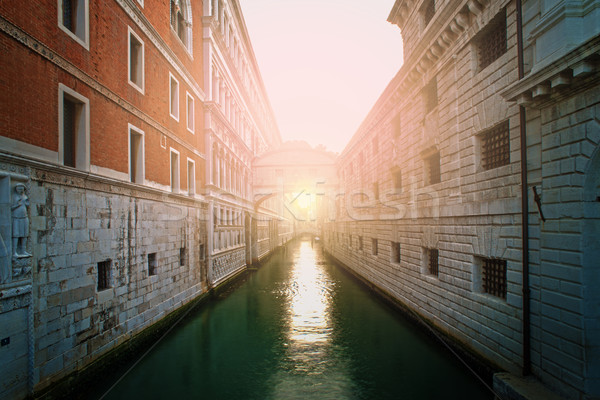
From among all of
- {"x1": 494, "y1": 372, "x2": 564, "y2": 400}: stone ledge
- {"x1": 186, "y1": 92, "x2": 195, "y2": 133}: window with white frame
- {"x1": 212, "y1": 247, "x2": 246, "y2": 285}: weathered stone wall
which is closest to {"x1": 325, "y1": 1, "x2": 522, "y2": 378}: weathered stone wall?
{"x1": 494, "y1": 372, "x2": 564, "y2": 400}: stone ledge

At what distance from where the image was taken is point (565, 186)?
219 inches

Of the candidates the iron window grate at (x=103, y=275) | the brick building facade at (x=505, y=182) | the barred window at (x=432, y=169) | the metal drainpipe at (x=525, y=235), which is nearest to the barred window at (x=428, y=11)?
the brick building facade at (x=505, y=182)

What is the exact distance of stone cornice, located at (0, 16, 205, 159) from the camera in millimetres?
5891

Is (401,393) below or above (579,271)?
below

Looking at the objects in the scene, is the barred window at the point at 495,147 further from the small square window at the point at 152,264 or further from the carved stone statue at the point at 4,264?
the small square window at the point at 152,264

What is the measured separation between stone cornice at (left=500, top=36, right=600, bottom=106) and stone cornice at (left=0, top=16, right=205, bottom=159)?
27.4 ft

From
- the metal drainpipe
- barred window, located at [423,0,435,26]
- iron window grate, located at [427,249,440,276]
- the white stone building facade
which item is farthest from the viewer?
the white stone building facade

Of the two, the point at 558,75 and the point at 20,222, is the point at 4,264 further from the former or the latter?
the point at 558,75

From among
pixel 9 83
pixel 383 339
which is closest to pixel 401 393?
pixel 383 339

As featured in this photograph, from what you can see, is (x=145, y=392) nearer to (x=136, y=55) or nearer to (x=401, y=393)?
(x=401, y=393)

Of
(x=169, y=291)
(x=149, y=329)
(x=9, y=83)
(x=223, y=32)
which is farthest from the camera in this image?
(x=223, y=32)

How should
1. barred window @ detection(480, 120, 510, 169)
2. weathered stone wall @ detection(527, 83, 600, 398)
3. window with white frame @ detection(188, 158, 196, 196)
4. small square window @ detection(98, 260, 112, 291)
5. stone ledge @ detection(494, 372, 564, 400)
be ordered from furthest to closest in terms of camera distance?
window with white frame @ detection(188, 158, 196, 196) → small square window @ detection(98, 260, 112, 291) → barred window @ detection(480, 120, 510, 169) → stone ledge @ detection(494, 372, 564, 400) → weathered stone wall @ detection(527, 83, 600, 398)

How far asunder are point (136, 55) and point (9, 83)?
556cm

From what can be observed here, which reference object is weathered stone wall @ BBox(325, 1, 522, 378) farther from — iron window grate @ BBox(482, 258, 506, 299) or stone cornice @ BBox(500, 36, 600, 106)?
stone cornice @ BBox(500, 36, 600, 106)
